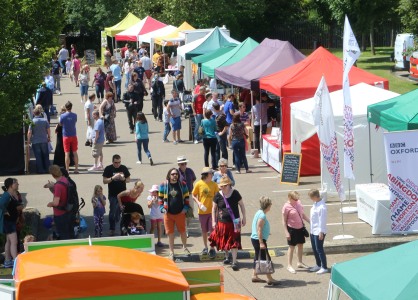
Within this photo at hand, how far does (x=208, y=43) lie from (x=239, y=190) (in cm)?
1357

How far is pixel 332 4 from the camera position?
43.7 metres

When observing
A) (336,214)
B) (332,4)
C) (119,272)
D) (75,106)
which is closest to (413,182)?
(336,214)

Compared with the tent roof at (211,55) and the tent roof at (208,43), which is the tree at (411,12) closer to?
the tent roof at (208,43)

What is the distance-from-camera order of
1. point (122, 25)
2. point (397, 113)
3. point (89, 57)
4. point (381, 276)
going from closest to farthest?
point (381, 276), point (397, 113), point (122, 25), point (89, 57)

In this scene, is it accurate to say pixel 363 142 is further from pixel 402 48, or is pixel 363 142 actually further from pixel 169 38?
pixel 402 48

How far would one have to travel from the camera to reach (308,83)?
21938 millimetres

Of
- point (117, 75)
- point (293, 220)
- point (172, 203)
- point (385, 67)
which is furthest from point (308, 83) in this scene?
point (385, 67)

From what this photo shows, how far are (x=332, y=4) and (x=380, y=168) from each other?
2523 cm

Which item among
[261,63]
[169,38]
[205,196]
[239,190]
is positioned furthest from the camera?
[169,38]

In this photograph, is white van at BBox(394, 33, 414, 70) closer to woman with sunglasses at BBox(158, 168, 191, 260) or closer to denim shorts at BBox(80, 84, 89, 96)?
denim shorts at BBox(80, 84, 89, 96)

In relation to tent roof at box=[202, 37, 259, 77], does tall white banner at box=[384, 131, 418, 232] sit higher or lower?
lower

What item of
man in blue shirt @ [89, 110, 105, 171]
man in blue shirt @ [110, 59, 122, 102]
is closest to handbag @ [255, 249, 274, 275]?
man in blue shirt @ [89, 110, 105, 171]

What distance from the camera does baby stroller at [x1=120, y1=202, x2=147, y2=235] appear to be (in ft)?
49.8

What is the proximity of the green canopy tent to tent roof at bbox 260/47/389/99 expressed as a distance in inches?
502
